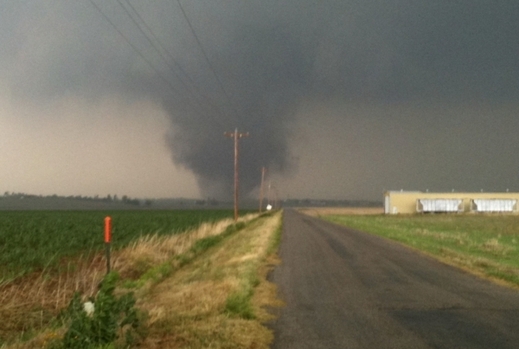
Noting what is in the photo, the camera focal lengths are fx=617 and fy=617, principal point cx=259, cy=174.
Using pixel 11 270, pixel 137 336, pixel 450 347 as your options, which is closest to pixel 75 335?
pixel 137 336

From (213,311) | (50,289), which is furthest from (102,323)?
(50,289)

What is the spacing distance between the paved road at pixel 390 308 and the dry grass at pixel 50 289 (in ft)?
14.1

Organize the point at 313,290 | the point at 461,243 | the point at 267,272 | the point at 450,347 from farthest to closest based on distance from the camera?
the point at 461,243, the point at 267,272, the point at 313,290, the point at 450,347

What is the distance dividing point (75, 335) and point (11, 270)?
9.58 m

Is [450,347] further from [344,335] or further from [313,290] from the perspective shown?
[313,290]

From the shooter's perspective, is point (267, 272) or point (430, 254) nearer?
point (267, 272)

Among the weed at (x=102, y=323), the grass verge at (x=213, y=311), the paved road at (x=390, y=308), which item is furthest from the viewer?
the paved road at (x=390, y=308)

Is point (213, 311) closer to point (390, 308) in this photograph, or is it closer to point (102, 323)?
point (102, 323)

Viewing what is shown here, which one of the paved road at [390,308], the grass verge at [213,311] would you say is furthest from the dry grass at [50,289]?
the paved road at [390,308]

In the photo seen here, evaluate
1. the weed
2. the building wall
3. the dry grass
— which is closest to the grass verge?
the weed

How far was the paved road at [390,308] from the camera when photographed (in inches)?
366

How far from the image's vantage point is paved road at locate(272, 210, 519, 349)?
9305 mm

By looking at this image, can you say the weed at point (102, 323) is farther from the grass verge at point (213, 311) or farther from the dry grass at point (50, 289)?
the dry grass at point (50, 289)

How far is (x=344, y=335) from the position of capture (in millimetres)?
9578
